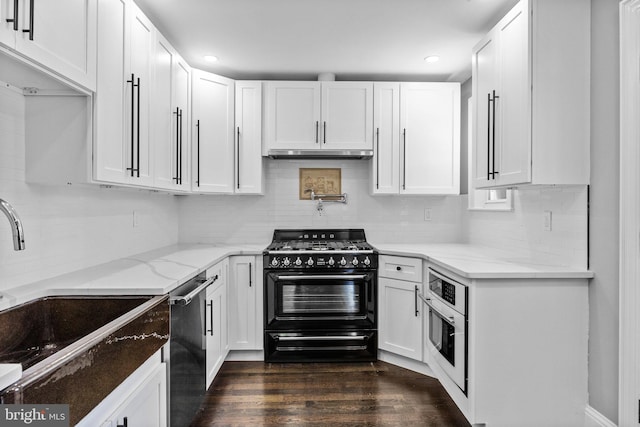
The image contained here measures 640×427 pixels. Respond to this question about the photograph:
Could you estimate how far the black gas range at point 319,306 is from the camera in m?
2.99

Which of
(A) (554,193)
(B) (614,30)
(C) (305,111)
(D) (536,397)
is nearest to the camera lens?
(B) (614,30)

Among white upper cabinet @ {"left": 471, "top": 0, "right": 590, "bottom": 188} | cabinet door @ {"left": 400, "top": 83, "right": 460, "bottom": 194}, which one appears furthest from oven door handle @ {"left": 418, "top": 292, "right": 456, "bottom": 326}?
cabinet door @ {"left": 400, "top": 83, "right": 460, "bottom": 194}

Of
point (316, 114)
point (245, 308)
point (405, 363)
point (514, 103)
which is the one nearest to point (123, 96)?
point (316, 114)

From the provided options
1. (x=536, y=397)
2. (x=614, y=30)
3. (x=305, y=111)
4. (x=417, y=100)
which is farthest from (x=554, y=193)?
(x=305, y=111)

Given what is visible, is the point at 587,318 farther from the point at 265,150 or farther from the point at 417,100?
Result: the point at 265,150

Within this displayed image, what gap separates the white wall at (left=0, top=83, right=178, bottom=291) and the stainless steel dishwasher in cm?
64

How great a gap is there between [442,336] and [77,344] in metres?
2.09

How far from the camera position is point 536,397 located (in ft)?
6.46

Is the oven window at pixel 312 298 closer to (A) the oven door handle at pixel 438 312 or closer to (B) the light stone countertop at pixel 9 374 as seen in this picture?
(A) the oven door handle at pixel 438 312

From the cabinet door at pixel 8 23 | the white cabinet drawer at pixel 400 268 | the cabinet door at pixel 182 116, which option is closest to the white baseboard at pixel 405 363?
the white cabinet drawer at pixel 400 268

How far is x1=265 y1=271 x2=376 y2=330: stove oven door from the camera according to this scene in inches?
118

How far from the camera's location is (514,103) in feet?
6.86

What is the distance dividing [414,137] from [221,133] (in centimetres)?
174

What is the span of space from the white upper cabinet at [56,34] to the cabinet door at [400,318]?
7.95 feet
